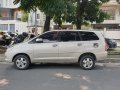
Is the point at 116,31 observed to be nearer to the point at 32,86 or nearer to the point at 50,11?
the point at 50,11

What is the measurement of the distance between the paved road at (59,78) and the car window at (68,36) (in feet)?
4.02

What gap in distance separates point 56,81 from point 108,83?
1663mm

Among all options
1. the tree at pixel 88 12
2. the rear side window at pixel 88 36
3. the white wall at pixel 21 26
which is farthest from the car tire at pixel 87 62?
the white wall at pixel 21 26

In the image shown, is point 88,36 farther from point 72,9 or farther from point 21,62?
point 72,9

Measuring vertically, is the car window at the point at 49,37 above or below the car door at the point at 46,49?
above

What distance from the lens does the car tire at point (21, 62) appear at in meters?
12.8

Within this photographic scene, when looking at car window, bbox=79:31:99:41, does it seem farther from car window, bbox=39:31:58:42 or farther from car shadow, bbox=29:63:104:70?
car shadow, bbox=29:63:104:70

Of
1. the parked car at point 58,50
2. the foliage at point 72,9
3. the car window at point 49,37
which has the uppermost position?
the foliage at point 72,9

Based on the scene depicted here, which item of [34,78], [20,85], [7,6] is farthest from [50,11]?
[7,6]

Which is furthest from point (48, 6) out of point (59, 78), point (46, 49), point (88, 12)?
point (59, 78)

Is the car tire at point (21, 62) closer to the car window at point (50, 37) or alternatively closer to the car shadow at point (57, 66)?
the car shadow at point (57, 66)

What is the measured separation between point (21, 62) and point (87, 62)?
8.81ft

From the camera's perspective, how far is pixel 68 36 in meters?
13.1

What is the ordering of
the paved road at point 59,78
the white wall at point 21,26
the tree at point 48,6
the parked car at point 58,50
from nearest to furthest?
the paved road at point 59,78 < the parked car at point 58,50 < the tree at point 48,6 < the white wall at point 21,26
